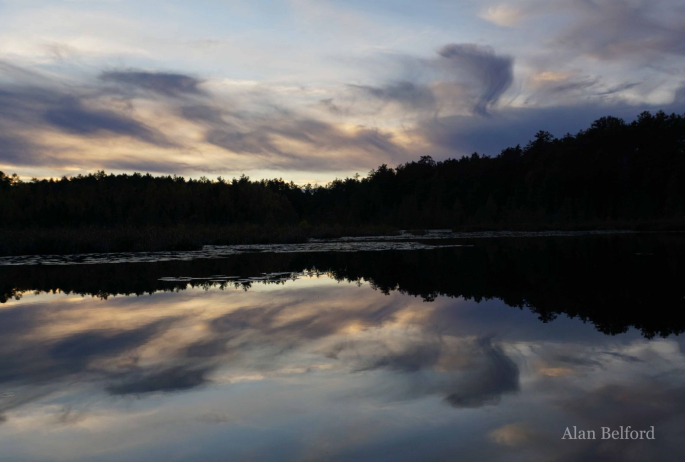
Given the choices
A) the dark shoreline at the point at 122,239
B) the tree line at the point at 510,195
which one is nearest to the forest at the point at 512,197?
the tree line at the point at 510,195

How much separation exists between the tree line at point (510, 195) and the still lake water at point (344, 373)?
178 ft

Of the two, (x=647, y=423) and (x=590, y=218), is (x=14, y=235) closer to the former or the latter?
(x=647, y=423)

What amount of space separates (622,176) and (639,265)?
77.1m

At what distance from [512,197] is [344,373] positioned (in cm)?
10224

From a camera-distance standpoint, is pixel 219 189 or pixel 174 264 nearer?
pixel 174 264

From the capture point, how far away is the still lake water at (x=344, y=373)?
13.0ft

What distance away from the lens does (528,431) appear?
161 inches

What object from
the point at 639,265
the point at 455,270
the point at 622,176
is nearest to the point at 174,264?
the point at 455,270

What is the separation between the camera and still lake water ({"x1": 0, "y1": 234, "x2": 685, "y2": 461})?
395 centimetres

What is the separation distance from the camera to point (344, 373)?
5766 millimetres

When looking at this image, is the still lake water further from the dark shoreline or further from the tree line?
the tree line

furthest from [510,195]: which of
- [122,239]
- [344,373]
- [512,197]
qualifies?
[344,373]

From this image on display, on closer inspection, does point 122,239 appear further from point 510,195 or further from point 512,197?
point 510,195

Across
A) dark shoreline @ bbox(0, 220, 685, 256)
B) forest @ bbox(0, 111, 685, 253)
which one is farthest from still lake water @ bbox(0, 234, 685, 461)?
forest @ bbox(0, 111, 685, 253)
